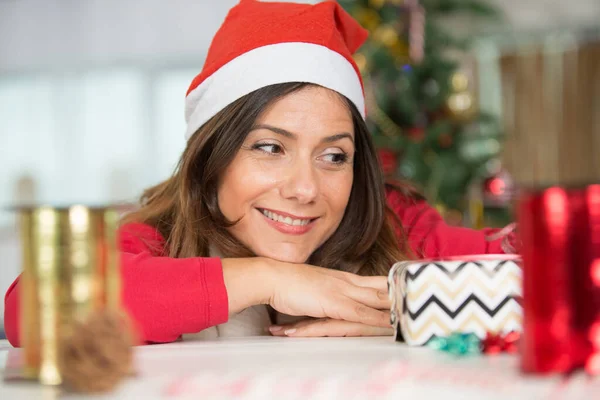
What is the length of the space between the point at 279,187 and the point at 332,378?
777 mm

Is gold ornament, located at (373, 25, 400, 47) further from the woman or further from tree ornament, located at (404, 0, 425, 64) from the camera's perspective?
the woman

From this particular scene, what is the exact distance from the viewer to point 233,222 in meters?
1.49

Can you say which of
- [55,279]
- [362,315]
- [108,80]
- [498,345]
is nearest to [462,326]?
[498,345]

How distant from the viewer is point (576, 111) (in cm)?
607

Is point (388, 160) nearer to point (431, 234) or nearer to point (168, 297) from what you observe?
point (431, 234)

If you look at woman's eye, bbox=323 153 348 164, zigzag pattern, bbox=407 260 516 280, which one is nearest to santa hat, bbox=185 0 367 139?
woman's eye, bbox=323 153 348 164

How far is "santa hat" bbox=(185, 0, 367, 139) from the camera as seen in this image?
142 cm

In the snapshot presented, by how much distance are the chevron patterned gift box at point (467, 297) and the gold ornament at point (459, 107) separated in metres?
3.65

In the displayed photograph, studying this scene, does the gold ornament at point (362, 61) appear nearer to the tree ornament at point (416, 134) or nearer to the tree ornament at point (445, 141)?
the tree ornament at point (416, 134)

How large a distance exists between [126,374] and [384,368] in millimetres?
226

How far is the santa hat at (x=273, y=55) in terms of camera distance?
142cm

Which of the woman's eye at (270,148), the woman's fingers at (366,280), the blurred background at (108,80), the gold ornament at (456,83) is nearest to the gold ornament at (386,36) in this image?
the gold ornament at (456,83)

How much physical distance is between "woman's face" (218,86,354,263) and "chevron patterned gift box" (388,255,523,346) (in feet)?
1.59

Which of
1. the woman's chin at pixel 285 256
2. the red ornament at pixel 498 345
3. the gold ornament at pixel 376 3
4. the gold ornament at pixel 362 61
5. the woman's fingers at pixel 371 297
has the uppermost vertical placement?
the gold ornament at pixel 376 3
